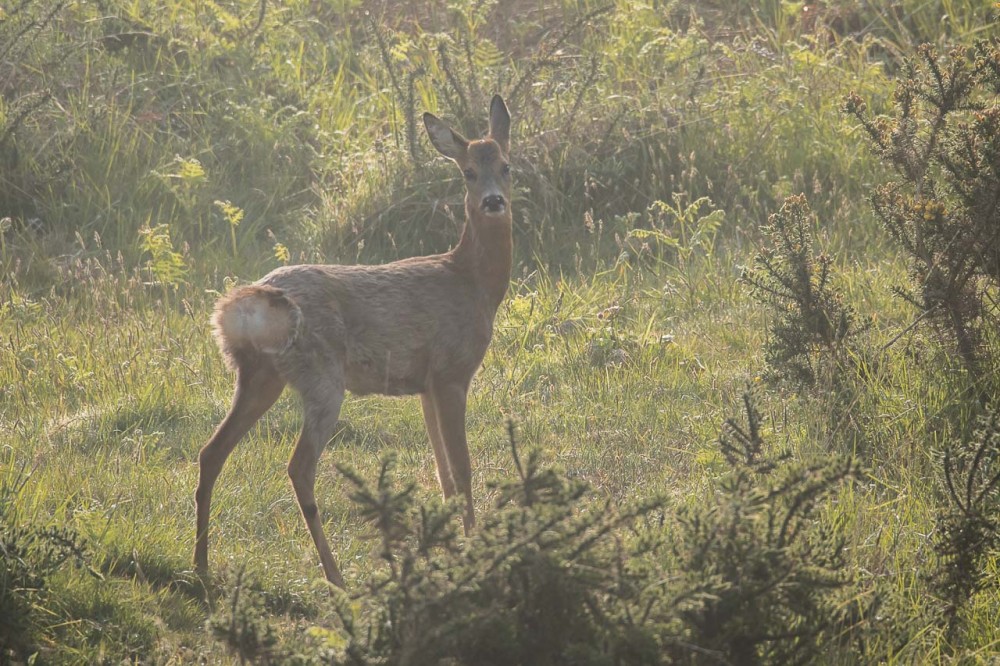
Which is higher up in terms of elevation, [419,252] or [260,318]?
[419,252]

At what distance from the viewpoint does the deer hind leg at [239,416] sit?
203 inches

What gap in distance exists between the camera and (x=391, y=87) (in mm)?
9758

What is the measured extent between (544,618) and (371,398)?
3785 mm

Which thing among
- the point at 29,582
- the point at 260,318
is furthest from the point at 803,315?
the point at 29,582

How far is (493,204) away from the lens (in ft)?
20.6

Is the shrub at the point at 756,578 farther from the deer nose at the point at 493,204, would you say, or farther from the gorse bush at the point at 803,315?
the deer nose at the point at 493,204

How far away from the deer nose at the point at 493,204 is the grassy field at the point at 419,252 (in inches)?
41.0

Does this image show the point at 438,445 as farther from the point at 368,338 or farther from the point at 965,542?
the point at 965,542

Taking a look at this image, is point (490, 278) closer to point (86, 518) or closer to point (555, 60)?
point (86, 518)

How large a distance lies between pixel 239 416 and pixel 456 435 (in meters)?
0.98

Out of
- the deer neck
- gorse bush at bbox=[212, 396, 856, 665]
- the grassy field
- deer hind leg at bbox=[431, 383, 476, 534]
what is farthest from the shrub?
the deer neck

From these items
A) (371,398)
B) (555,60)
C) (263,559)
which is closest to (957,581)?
(263,559)

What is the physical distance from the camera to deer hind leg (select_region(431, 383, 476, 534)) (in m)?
5.68

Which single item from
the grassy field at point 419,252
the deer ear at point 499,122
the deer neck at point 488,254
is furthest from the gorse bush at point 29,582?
the deer ear at point 499,122
